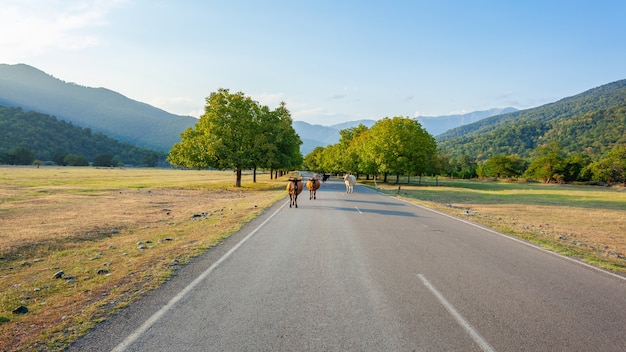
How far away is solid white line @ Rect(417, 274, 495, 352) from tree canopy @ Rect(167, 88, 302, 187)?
3580 centimetres

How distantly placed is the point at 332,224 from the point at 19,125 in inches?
6181

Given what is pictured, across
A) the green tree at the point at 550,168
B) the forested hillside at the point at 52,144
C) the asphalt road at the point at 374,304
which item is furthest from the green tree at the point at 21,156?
the green tree at the point at 550,168

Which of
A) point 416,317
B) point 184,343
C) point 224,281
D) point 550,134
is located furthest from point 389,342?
point 550,134

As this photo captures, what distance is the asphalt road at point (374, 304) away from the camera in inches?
A: 166

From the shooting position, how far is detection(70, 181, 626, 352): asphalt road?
4207mm

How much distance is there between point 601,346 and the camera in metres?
4.14

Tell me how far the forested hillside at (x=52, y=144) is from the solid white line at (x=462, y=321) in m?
129

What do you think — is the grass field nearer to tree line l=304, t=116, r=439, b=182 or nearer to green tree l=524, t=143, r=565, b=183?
tree line l=304, t=116, r=439, b=182

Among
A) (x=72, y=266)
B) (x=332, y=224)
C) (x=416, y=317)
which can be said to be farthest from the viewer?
(x=332, y=224)

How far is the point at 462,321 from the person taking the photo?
479 cm

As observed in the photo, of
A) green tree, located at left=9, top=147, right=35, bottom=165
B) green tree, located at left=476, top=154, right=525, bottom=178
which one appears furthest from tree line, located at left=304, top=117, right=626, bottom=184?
green tree, located at left=9, top=147, right=35, bottom=165

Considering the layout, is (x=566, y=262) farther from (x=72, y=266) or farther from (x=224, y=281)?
(x=72, y=266)

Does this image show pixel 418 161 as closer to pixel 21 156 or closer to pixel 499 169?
pixel 499 169

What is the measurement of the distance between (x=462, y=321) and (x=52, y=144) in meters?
156
